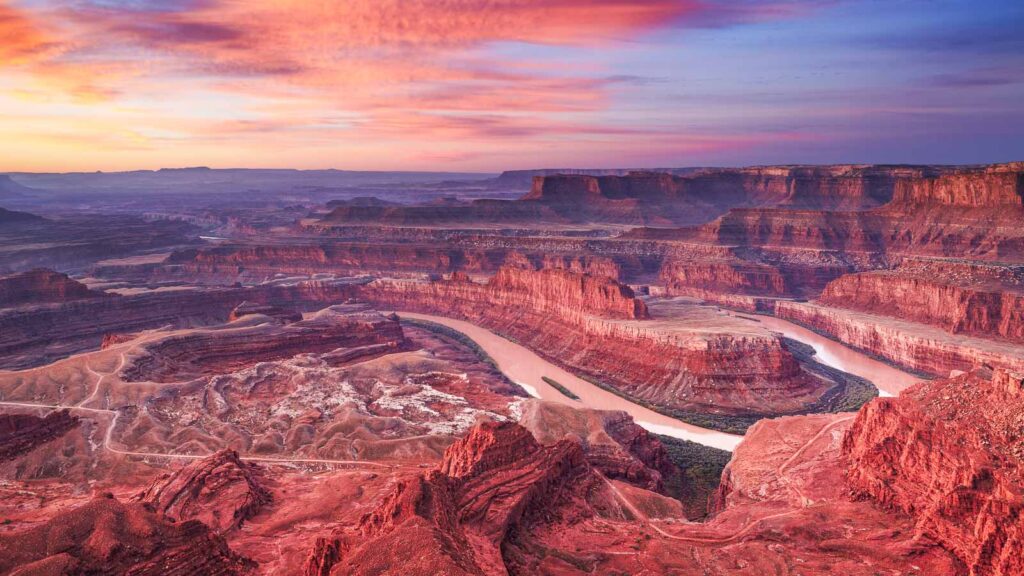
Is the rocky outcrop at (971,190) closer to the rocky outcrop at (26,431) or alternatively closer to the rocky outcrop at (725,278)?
the rocky outcrop at (725,278)

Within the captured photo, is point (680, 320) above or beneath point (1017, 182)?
beneath

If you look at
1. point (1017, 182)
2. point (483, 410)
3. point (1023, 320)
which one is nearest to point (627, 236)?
point (1017, 182)

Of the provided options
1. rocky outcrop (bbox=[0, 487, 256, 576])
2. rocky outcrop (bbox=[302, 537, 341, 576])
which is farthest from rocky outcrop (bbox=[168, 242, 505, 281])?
rocky outcrop (bbox=[302, 537, 341, 576])

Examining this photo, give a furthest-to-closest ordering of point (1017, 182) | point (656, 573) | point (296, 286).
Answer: point (296, 286), point (1017, 182), point (656, 573)

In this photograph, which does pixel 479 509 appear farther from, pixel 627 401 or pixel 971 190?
pixel 971 190

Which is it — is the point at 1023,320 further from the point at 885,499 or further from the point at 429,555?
the point at 429,555

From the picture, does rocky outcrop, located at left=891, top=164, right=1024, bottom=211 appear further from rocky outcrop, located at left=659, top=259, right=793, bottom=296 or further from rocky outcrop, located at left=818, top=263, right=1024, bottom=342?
rocky outcrop, located at left=659, top=259, right=793, bottom=296

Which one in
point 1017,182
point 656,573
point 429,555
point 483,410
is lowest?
point 483,410
